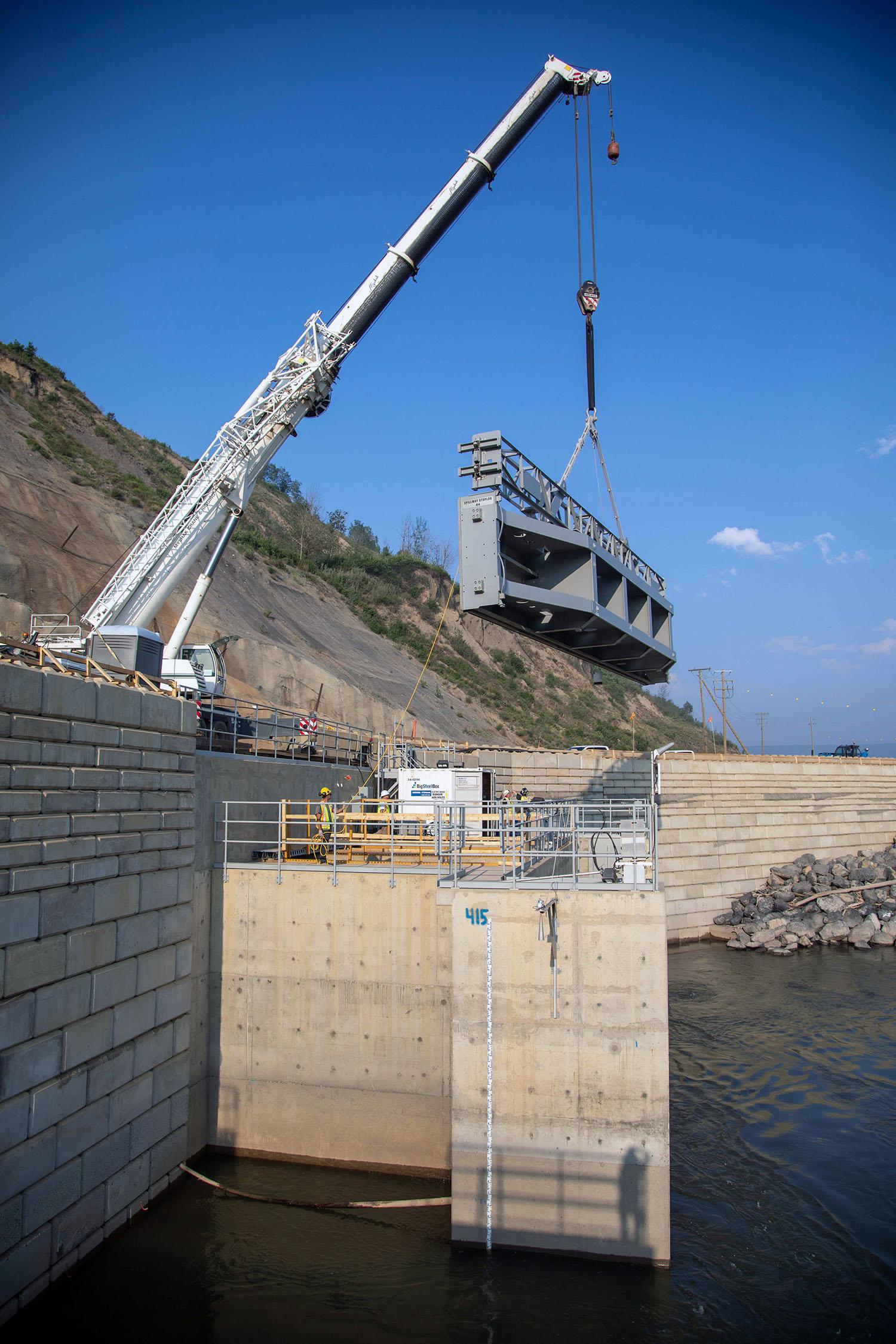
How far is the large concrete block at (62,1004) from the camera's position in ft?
30.7

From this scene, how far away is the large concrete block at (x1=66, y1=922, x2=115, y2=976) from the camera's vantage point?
32.8 feet

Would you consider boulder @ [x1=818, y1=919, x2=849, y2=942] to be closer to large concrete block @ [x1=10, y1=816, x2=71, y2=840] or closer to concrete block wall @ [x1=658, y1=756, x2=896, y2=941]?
concrete block wall @ [x1=658, y1=756, x2=896, y2=941]

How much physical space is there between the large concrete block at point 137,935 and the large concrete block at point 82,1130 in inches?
70.9

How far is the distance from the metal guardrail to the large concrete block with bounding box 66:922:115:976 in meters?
2.64

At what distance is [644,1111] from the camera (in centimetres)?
1035

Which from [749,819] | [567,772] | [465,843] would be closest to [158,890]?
[465,843]

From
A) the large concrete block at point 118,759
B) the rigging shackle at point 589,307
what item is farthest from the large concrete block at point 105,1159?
the rigging shackle at point 589,307

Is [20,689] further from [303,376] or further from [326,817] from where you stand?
[303,376]

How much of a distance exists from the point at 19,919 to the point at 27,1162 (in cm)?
267

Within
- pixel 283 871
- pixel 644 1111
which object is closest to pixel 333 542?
pixel 283 871

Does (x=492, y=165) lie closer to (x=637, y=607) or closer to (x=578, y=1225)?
(x=637, y=607)

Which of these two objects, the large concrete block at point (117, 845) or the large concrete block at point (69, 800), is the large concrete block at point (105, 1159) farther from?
the large concrete block at point (69, 800)

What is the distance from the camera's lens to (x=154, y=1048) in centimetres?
1193

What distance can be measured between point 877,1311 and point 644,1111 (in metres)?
3.56
